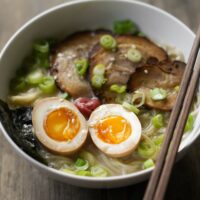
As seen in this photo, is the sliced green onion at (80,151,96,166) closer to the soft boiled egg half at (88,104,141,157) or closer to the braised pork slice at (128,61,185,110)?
the soft boiled egg half at (88,104,141,157)

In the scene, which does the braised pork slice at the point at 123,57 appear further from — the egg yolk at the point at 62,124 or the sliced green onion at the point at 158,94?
the egg yolk at the point at 62,124

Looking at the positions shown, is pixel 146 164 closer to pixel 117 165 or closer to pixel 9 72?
pixel 117 165

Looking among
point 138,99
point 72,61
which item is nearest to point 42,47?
point 72,61

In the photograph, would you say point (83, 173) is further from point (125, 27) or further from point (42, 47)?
point (125, 27)

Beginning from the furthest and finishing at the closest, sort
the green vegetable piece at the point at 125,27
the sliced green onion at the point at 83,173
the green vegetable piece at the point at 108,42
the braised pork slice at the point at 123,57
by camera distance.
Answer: the green vegetable piece at the point at 125,27
the green vegetable piece at the point at 108,42
the braised pork slice at the point at 123,57
the sliced green onion at the point at 83,173

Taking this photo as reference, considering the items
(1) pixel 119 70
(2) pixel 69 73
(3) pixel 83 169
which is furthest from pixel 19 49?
(3) pixel 83 169

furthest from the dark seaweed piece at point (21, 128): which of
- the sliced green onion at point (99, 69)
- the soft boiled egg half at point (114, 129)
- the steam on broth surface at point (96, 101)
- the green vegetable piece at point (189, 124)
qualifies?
the green vegetable piece at point (189, 124)
